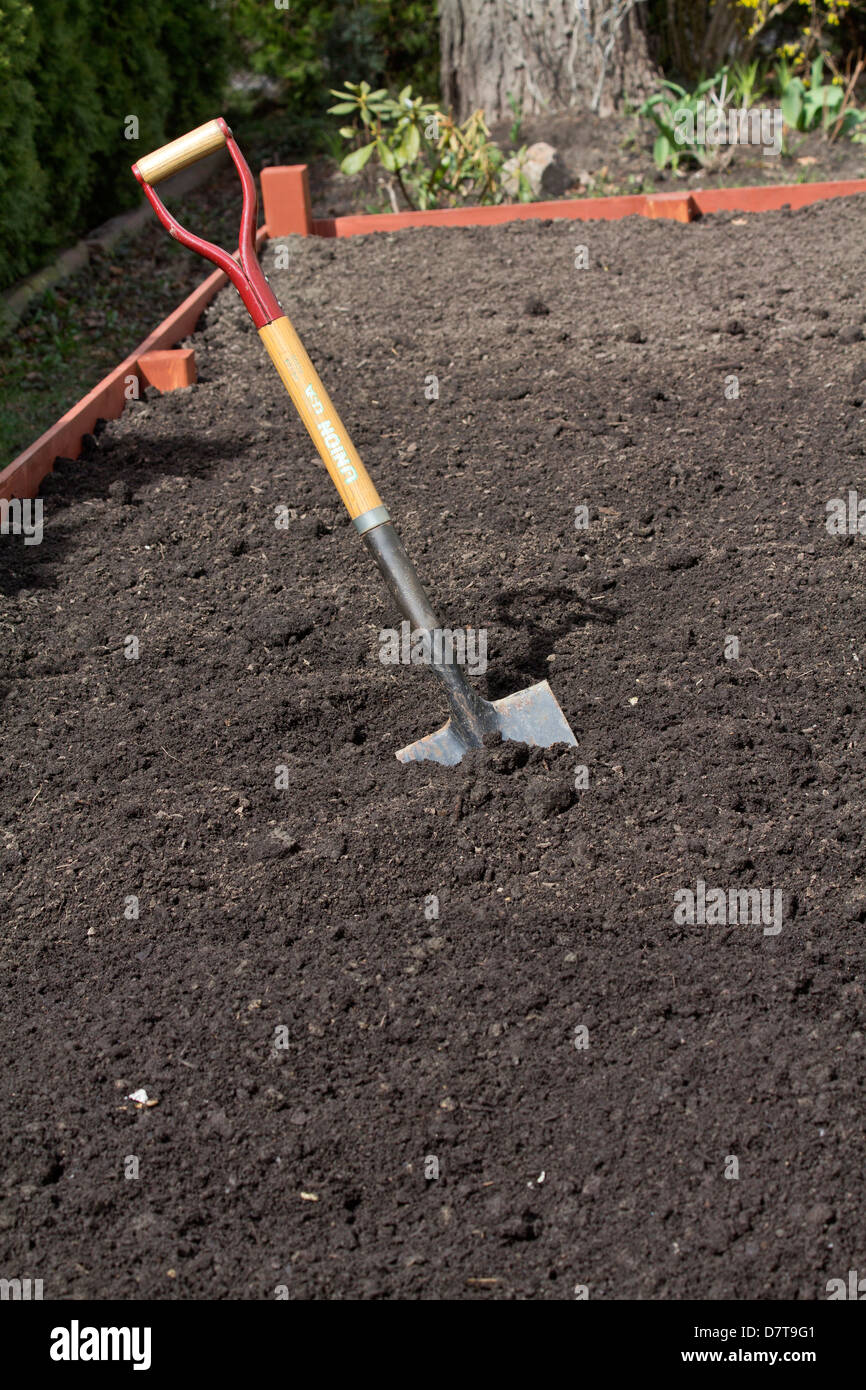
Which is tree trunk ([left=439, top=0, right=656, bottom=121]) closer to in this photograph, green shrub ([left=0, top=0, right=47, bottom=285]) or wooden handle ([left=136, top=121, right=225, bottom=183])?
green shrub ([left=0, top=0, right=47, bottom=285])

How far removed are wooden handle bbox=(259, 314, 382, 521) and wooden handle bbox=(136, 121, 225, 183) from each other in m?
0.49

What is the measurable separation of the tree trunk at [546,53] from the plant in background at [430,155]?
1.14 meters

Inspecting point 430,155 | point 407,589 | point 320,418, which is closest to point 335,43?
point 430,155

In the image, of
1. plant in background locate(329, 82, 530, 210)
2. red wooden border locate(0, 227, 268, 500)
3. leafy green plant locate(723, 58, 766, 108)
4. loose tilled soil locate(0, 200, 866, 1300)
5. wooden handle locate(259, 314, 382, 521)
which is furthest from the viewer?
leafy green plant locate(723, 58, 766, 108)

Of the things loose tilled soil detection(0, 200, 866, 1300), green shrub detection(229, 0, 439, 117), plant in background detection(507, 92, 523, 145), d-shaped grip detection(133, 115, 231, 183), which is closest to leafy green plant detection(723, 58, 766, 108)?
plant in background detection(507, 92, 523, 145)

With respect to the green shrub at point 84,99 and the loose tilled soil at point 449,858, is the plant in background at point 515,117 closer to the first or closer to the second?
the green shrub at point 84,99

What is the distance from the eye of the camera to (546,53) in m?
7.73

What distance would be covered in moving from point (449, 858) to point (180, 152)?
1865 mm

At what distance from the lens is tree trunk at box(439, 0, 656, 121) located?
24.9 feet

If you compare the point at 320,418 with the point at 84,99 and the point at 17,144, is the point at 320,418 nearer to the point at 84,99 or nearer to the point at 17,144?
the point at 17,144

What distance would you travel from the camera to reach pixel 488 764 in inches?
111

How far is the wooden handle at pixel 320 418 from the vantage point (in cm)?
272

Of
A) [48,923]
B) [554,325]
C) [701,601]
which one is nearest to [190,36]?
[554,325]
